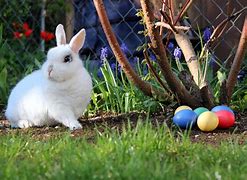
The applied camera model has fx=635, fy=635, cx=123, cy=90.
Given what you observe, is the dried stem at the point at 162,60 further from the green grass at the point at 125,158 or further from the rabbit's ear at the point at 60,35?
the green grass at the point at 125,158

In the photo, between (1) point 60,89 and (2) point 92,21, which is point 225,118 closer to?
(1) point 60,89

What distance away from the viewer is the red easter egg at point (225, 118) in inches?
145

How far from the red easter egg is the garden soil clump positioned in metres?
0.04

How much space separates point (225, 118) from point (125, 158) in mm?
1244

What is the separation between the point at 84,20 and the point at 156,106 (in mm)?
2372

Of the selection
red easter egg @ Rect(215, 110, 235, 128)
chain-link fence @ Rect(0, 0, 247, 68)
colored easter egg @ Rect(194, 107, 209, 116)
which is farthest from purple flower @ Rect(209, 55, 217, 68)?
red easter egg @ Rect(215, 110, 235, 128)

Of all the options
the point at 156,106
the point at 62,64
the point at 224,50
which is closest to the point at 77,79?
the point at 62,64

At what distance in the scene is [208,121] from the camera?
11.8 ft

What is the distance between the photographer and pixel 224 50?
5340 mm

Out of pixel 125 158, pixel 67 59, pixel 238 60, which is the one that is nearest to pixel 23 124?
pixel 67 59

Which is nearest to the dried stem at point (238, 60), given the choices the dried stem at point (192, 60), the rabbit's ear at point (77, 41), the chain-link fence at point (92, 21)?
the dried stem at point (192, 60)

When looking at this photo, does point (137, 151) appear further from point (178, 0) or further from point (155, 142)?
point (178, 0)

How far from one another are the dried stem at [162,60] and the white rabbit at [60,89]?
1.46 ft

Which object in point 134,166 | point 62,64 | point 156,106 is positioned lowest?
point 156,106
